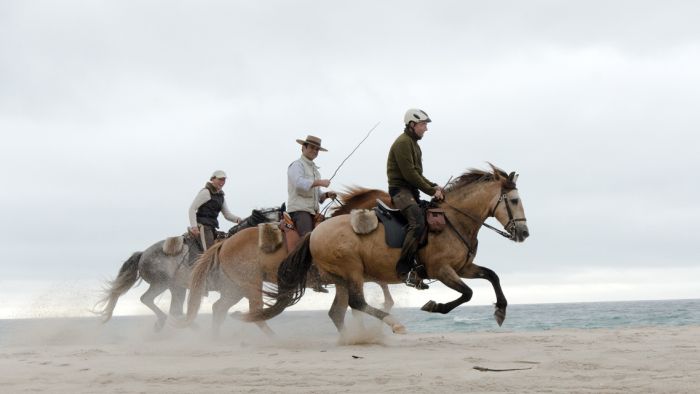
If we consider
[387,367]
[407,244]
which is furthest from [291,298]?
[387,367]

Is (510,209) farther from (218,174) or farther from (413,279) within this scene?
(218,174)

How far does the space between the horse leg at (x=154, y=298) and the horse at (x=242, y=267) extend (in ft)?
8.17

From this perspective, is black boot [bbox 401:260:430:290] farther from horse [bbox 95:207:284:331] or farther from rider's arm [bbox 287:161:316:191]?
horse [bbox 95:207:284:331]

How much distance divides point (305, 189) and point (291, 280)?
141cm

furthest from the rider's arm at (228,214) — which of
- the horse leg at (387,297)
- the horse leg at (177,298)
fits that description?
the horse leg at (387,297)

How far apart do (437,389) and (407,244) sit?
3.78 meters

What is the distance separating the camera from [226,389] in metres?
8.07

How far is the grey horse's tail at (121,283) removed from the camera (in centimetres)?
1775

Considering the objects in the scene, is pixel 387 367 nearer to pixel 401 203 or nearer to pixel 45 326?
pixel 401 203

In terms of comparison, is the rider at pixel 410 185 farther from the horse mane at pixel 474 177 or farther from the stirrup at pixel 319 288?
the stirrup at pixel 319 288

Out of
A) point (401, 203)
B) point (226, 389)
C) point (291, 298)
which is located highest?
point (401, 203)

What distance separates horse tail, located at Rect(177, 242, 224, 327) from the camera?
1395cm

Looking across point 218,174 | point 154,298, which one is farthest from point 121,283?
point 218,174

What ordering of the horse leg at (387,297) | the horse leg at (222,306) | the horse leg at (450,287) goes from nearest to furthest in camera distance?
the horse leg at (450,287)
the horse leg at (222,306)
the horse leg at (387,297)
